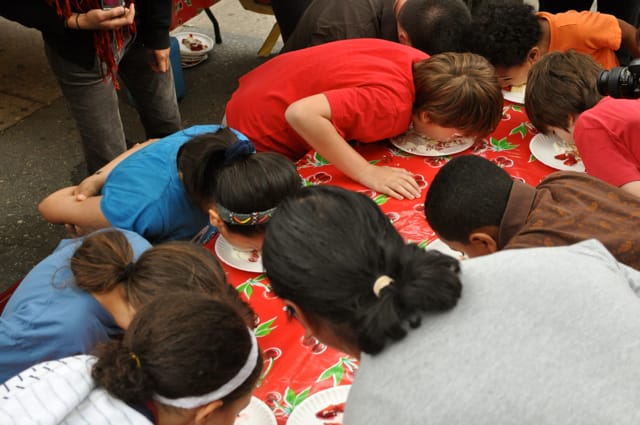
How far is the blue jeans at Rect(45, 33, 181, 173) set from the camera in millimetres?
2094

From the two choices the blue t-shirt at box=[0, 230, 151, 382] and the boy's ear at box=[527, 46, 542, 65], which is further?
the boy's ear at box=[527, 46, 542, 65]

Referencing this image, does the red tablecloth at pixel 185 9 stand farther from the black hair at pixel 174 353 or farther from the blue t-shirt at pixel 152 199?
the black hair at pixel 174 353

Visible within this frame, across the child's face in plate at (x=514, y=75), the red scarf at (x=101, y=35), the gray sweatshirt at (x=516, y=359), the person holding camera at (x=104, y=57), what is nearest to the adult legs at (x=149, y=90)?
the person holding camera at (x=104, y=57)

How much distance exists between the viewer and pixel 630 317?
2.75 feet

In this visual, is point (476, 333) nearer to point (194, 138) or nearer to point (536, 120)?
point (194, 138)

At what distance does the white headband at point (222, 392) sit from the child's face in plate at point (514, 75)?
1.76 m

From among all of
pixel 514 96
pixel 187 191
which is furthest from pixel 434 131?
pixel 187 191

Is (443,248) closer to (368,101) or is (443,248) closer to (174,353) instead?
(368,101)

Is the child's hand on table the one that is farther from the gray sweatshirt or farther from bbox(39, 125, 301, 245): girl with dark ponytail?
the gray sweatshirt

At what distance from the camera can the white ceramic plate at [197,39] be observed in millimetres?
3973

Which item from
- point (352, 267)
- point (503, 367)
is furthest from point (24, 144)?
point (503, 367)

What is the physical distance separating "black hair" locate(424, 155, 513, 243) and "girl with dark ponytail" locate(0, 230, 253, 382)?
0.48 m

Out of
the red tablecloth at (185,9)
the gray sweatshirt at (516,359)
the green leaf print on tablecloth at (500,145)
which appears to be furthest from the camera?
the red tablecloth at (185,9)

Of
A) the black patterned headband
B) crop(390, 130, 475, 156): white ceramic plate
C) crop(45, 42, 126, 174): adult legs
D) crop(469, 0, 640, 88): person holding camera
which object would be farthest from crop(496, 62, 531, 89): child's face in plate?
crop(45, 42, 126, 174): adult legs
